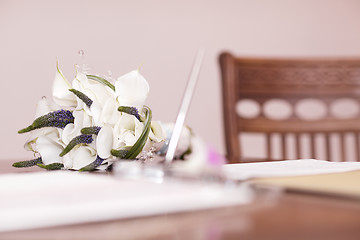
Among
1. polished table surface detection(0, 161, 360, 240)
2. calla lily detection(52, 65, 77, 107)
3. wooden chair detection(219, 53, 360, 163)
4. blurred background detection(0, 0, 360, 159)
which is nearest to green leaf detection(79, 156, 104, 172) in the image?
calla lily detection(52, 65, 77, 107)

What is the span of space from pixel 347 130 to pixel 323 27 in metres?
1.62

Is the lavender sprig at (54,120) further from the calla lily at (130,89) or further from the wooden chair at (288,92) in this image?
the wooden chair at (288,92)

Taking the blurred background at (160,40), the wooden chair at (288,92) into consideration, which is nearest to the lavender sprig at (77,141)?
the wooden chair at (288,92)

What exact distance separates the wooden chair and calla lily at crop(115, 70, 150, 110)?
65 cm

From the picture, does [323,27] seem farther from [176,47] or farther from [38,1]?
[38,1]

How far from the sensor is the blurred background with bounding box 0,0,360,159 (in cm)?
232

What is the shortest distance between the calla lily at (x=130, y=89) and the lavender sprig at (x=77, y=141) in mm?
59

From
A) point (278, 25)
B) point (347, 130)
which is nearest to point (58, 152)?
point (347, 130)

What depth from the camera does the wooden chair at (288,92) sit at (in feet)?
3.97

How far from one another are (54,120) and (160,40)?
1976 millimetres

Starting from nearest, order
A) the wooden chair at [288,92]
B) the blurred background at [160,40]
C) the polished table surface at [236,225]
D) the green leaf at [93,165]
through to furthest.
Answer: the polished table surface at [236,225] → the green leaf at [93,165] → the wooden chair at [288,92] → the blurred background at [160,40]

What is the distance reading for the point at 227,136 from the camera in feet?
3.96

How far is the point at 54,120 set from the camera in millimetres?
557

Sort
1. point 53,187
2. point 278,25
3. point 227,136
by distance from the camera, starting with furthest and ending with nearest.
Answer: point 278,25, point 227,136, point 53,187
